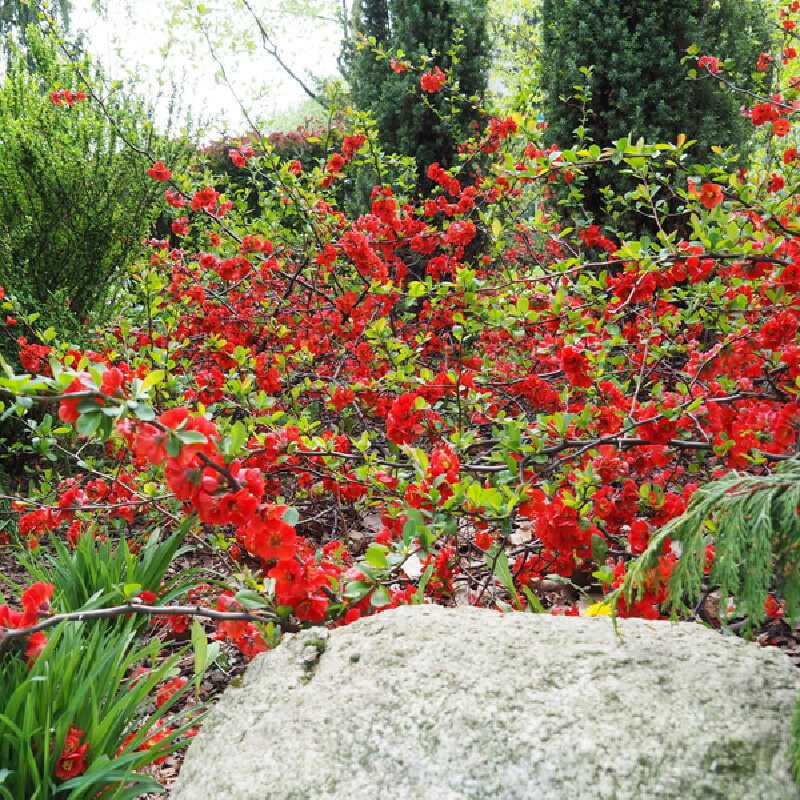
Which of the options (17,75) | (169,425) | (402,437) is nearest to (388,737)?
(169,425)

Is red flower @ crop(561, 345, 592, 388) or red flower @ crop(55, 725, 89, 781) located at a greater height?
red flower @ crop(561, 345, 592, 388)

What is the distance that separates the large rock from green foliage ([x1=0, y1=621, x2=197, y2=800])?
25cm

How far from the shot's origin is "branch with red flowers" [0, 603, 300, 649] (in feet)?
3.96

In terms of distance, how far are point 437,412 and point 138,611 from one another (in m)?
1.43

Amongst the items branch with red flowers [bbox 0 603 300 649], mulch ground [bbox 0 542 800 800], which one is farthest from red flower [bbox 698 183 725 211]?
branch with red flowers [bbox 0 603 300 649]

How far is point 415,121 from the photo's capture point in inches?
248

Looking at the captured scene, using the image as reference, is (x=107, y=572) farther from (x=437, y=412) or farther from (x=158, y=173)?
(x=158, y=173)

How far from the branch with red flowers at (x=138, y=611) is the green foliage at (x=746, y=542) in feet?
2.46

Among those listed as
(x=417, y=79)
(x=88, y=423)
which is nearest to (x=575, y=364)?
(x=88, y=423)

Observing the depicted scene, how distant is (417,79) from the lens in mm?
6344

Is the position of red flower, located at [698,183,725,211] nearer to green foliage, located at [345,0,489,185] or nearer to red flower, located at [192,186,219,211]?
red flower, located at [192,186,219,211]

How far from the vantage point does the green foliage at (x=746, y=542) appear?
951 millimetres

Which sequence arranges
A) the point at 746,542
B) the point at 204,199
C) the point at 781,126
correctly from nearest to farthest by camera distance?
the point at 746,542, the point at 781,126, the point at 204,199

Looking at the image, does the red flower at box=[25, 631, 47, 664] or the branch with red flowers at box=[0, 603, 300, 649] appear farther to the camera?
the red flower at box=[25, 631, 47, 664]
